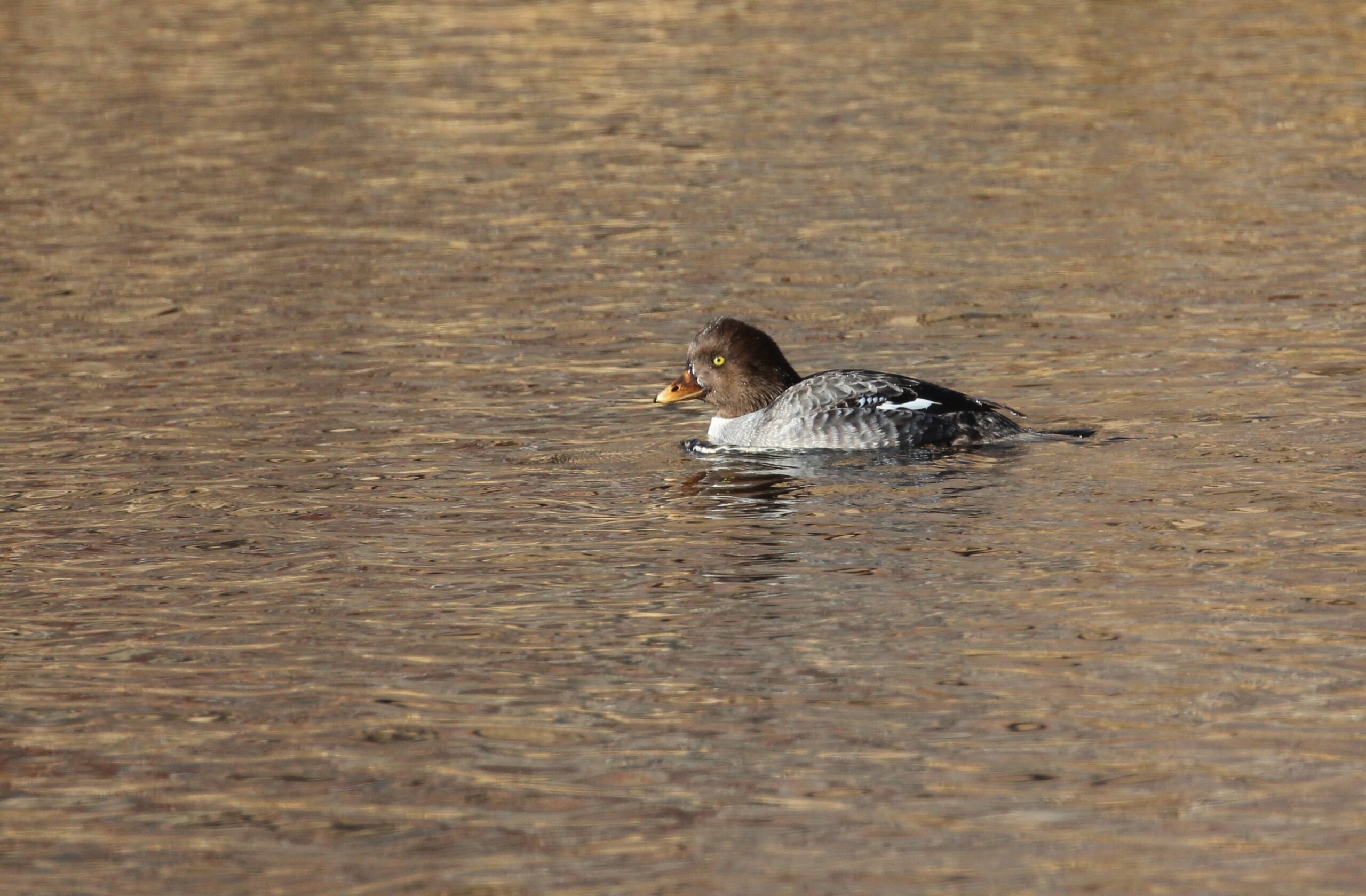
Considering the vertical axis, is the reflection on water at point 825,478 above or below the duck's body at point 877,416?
below

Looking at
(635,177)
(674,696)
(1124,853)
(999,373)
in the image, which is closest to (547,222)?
(635,177)

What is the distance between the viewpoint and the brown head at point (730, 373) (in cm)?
1482

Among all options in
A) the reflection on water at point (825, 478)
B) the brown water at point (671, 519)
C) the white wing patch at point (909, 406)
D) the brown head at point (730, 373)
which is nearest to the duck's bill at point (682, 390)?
the brown head at point (730, 373)

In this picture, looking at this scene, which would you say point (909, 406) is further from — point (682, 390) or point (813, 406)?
point (682, 390)

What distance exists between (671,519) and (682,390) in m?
2.71

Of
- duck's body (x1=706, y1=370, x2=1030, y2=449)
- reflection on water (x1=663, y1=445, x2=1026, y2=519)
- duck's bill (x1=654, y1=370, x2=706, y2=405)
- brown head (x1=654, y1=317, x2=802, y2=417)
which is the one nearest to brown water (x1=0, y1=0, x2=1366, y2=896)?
reflection on water (x1=663, y1=445, x2=1026, y2=519)

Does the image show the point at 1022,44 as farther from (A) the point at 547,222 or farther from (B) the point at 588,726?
(B) the point at 588,726

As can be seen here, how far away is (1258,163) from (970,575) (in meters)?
15.3

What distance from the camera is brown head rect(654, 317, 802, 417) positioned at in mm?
14820

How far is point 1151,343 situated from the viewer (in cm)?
1645

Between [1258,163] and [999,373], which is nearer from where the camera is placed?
[999,373]

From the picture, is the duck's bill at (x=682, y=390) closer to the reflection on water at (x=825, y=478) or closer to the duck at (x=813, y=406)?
the duck at (x=813, y=406)

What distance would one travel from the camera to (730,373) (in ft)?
48.7

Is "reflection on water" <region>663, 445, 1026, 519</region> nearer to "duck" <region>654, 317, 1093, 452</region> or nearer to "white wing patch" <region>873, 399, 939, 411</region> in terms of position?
"duck" <region>654, 317, 1093, 452</region>
